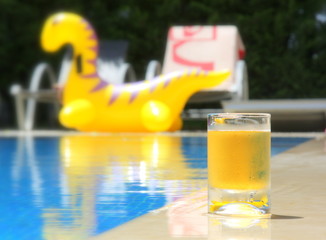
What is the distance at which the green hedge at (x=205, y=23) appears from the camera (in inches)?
450

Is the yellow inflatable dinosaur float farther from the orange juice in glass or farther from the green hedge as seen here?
the orange juice in glass

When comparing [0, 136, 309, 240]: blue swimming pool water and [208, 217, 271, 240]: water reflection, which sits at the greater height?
[208, 217, 271, 240]: water reflection

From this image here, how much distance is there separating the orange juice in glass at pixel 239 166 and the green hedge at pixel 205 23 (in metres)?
9.65

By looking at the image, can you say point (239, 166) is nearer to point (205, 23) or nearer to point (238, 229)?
point (238, 229)

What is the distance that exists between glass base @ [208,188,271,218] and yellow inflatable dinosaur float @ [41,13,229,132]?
5.71m

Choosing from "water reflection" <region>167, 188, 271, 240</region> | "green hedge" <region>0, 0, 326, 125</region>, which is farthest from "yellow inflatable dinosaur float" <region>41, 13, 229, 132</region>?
"water reflection" <region>167, 188, 271, 240</region>

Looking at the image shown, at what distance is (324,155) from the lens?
13.1ft

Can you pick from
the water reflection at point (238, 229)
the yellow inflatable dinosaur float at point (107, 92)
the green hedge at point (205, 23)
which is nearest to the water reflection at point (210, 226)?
the water reflection at point (238, 229)

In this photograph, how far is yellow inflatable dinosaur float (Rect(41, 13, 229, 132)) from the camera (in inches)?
300

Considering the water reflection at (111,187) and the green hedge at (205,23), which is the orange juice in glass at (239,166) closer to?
the water reflection at (111,187)

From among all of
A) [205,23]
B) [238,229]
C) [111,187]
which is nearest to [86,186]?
[111,187]

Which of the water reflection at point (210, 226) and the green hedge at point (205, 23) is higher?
the green hedge at point (205, 23)

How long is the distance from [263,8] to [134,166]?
28.8 feet

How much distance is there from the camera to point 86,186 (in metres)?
2.62
